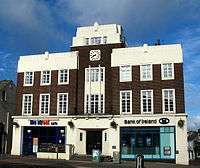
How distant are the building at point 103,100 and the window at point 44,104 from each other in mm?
120

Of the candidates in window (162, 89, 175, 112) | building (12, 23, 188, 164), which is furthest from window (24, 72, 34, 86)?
window (162, 89, 175, 112)

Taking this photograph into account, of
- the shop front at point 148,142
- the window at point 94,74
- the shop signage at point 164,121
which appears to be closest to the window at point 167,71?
the shop signage at point 164,121

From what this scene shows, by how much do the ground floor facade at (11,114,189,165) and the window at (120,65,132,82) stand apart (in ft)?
14.1

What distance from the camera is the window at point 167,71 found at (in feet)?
135

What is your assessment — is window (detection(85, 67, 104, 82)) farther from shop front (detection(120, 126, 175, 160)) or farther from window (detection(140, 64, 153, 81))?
shop front (detection(120, 126, 175, 160))

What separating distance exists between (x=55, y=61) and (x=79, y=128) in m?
8.92

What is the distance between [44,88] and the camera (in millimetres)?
45969

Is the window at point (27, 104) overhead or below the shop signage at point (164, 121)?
overhead

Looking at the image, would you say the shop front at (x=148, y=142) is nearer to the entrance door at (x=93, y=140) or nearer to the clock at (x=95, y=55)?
the entrance door at (x=93, y=140)

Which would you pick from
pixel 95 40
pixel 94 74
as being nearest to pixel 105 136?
pixel 94 74

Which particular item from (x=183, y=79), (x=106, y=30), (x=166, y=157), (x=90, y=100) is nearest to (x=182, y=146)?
(x=166, y=157)

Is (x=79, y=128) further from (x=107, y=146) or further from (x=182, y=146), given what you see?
(x=182, y=146)

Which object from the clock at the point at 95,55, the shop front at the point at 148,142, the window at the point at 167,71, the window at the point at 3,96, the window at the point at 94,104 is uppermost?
the clock at the point at 95,55

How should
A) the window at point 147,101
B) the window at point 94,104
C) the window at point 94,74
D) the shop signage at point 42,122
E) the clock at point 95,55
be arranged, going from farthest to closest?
1. the clock at point 95,55
2. the shop signage at point 42,122
3. the window at point 94,74
4. the window at point 94,104
5. the window at point 147,101
